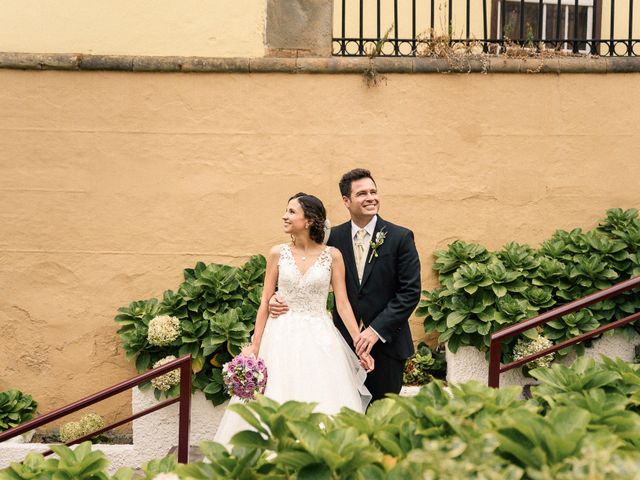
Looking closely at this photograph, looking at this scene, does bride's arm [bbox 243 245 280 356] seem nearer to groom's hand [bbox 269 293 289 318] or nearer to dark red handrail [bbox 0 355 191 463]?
groom's hand [bbox 269 293 289 318]

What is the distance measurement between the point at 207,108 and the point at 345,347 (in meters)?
2.51

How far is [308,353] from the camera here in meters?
4.56

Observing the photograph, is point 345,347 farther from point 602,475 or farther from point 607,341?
point 602,475

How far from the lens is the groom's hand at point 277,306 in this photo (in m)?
4.67

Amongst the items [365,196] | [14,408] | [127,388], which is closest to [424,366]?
[365,196]

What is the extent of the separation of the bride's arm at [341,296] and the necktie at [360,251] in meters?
0.10

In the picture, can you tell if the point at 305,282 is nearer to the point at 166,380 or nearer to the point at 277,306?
the point at 277,306

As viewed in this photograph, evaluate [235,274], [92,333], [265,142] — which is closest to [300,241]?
[235,274]

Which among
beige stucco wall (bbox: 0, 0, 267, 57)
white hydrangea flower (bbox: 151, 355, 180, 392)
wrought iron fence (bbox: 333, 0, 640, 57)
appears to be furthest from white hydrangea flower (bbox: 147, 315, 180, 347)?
wrought iron fence (bbox: 333, 0, 640, 57)

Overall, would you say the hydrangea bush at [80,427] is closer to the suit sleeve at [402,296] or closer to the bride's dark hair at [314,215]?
the bride's dark hair at [314,215]

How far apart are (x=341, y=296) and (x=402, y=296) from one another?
0.36 metres

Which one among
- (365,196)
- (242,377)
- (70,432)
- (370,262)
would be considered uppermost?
(365,196)

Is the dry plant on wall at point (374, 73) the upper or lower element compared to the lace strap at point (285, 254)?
upper

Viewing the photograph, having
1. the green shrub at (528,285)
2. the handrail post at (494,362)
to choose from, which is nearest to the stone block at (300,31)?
the green shrub at (528,285)
